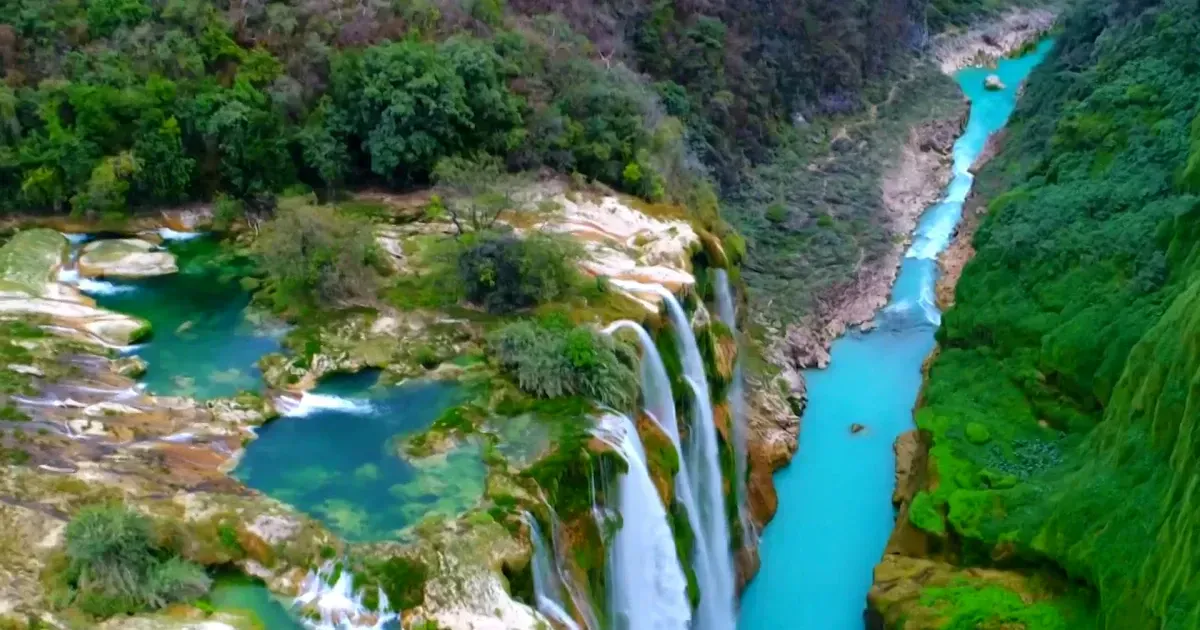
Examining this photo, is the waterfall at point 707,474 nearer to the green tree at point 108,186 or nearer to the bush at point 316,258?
the bush at point 316,258

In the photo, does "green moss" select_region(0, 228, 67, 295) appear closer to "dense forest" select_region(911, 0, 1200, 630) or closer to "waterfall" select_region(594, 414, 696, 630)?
"waterfall" select_region(594, 414, 696, 630)

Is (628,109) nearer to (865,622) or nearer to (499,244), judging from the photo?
(499,244)

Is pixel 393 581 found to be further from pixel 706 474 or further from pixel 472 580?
pixel 706 474

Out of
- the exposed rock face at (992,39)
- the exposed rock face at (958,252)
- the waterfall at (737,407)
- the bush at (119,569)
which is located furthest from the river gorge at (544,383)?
the exposed rock face at (992,39)

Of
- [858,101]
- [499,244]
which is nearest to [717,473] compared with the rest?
[499,244]

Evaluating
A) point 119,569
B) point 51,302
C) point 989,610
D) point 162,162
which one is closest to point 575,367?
point 119,569

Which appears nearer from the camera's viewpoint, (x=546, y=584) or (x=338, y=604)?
(x=338, y=604)

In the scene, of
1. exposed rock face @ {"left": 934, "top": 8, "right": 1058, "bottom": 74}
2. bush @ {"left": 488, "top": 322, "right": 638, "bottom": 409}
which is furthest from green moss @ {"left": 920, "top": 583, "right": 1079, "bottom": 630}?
exposed rock face @ {"left": 934, "top": 8, "right": 1058, "bottom": 74}
